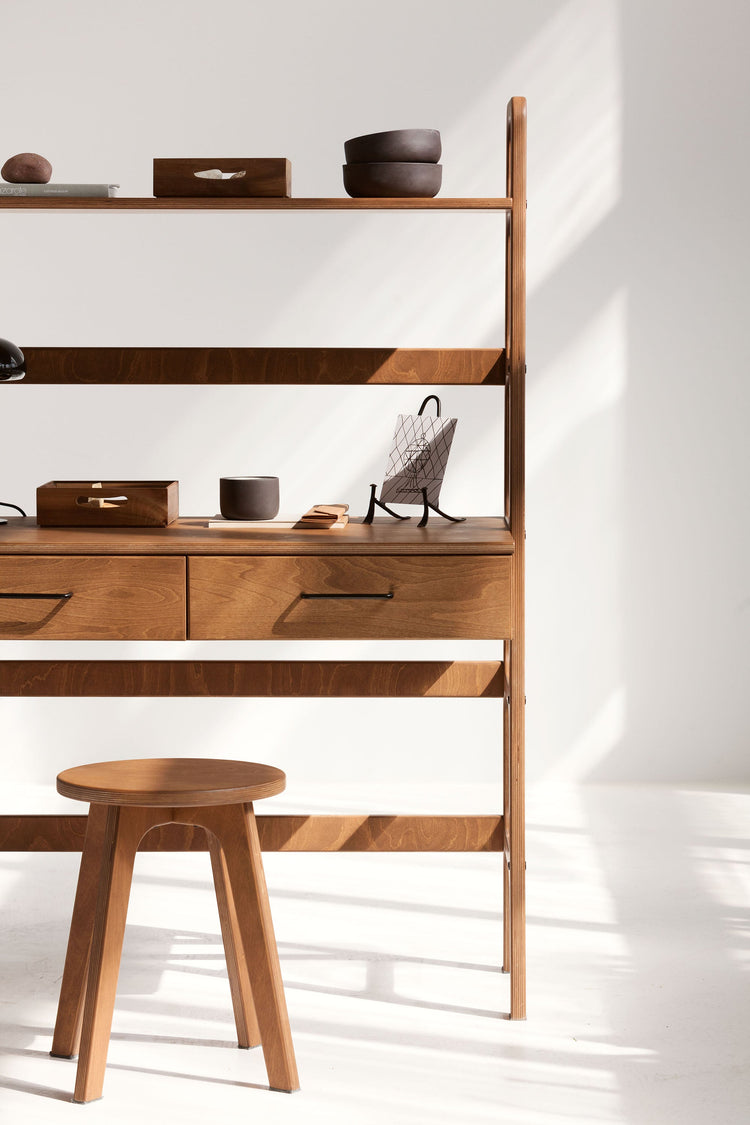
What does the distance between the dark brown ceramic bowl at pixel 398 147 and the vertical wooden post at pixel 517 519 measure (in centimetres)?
16

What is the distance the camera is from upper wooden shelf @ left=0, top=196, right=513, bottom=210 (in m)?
2.42

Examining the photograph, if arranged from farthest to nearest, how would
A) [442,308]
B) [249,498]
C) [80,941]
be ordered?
[442,308]
[249,498]
[80,941]

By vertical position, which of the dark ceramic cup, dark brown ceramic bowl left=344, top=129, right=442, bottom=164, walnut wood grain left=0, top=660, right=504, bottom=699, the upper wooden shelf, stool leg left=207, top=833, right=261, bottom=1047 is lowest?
stool leg left=207, top=833, right=261, bottom=1047

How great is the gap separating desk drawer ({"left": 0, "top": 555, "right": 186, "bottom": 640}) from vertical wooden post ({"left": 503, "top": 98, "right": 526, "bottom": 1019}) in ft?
2.10

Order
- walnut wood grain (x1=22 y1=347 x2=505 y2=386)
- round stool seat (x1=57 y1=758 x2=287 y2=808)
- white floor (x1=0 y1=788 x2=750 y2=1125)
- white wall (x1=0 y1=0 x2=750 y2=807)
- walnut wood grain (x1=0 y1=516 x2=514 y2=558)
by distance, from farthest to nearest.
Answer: white wall (x1=0 y1=0 x2=750 y2=807) < walnut wood grain (x1=22 y1=347 x2=505 y2=386) < walnut wood grain (x1=0 y1=516 x2=514 y2=558) < white floor (x1=0 y1=788 x2=750 y2=1125) < round stool seat (x1=57 y1=758 x2=287 y2=808)

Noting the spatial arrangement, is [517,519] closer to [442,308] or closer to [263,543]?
[263,543]

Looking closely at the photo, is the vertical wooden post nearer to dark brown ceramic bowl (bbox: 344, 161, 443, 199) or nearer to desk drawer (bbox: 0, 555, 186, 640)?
dark brown ceramic bowl (bbox: 344, 161, 443, 199)

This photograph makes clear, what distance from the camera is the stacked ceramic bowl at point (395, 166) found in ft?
8.10

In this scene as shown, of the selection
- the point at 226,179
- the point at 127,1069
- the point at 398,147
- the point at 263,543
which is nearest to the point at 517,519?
the point at 263,543

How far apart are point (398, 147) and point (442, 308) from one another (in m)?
1.53

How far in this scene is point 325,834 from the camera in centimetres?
262

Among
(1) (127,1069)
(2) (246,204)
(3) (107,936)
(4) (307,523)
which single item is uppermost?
(2) (246,204)

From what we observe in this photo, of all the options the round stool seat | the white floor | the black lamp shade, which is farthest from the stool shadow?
the black lamp shade

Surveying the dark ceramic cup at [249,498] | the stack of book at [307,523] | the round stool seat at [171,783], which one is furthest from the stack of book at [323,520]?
the round stool seat at [171,783]
